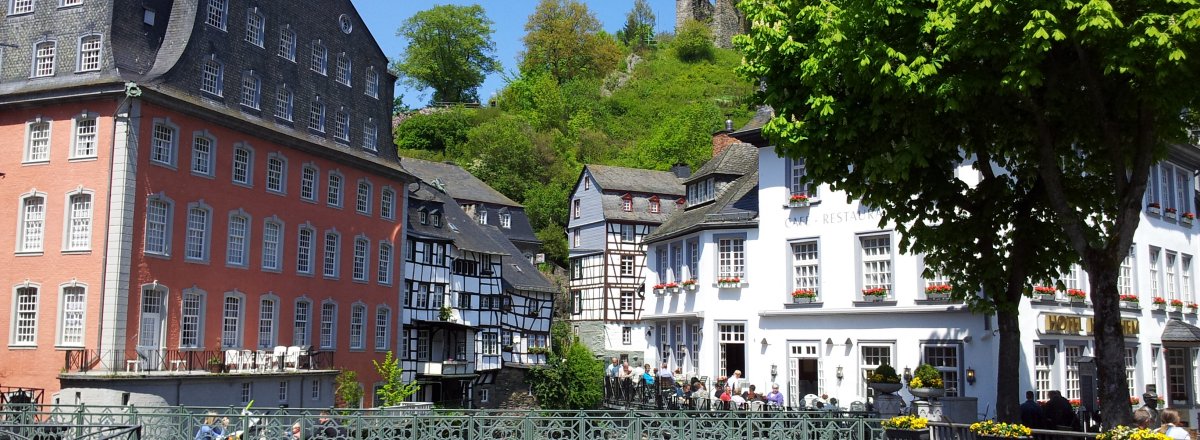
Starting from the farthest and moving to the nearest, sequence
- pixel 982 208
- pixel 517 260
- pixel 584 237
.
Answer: pixel 584 237 < pixel 517 260 < pixel 982 208

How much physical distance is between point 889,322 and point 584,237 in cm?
3505

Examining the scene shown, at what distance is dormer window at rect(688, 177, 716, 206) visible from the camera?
3853 centimetres

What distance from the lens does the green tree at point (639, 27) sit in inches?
5145

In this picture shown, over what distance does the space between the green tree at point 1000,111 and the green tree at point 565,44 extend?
308ft

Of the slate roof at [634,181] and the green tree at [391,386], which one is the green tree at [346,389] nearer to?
the green tree at [391,386]

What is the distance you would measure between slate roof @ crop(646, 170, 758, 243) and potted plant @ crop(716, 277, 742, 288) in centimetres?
157

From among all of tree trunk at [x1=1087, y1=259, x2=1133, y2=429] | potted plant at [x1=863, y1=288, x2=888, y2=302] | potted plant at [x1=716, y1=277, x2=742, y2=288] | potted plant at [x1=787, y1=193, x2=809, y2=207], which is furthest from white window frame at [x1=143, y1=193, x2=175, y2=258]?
tree trunk at [x1=1087, y1=259, x2=1133, y2=429]

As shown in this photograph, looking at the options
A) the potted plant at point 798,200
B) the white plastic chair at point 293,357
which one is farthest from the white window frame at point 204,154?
the potted plant at point 798,200

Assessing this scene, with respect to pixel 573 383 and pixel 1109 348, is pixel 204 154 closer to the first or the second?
pixel 573 383

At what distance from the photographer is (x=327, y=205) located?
131 ft

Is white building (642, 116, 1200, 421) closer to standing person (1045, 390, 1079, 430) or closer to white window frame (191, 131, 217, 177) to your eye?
Result: standing person (1045, 390, 1079, 430)

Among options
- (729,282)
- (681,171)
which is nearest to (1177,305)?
(729,282)

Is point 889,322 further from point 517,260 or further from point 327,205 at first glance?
point 517,260

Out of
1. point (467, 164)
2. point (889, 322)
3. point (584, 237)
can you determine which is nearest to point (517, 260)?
point (584, 237)
